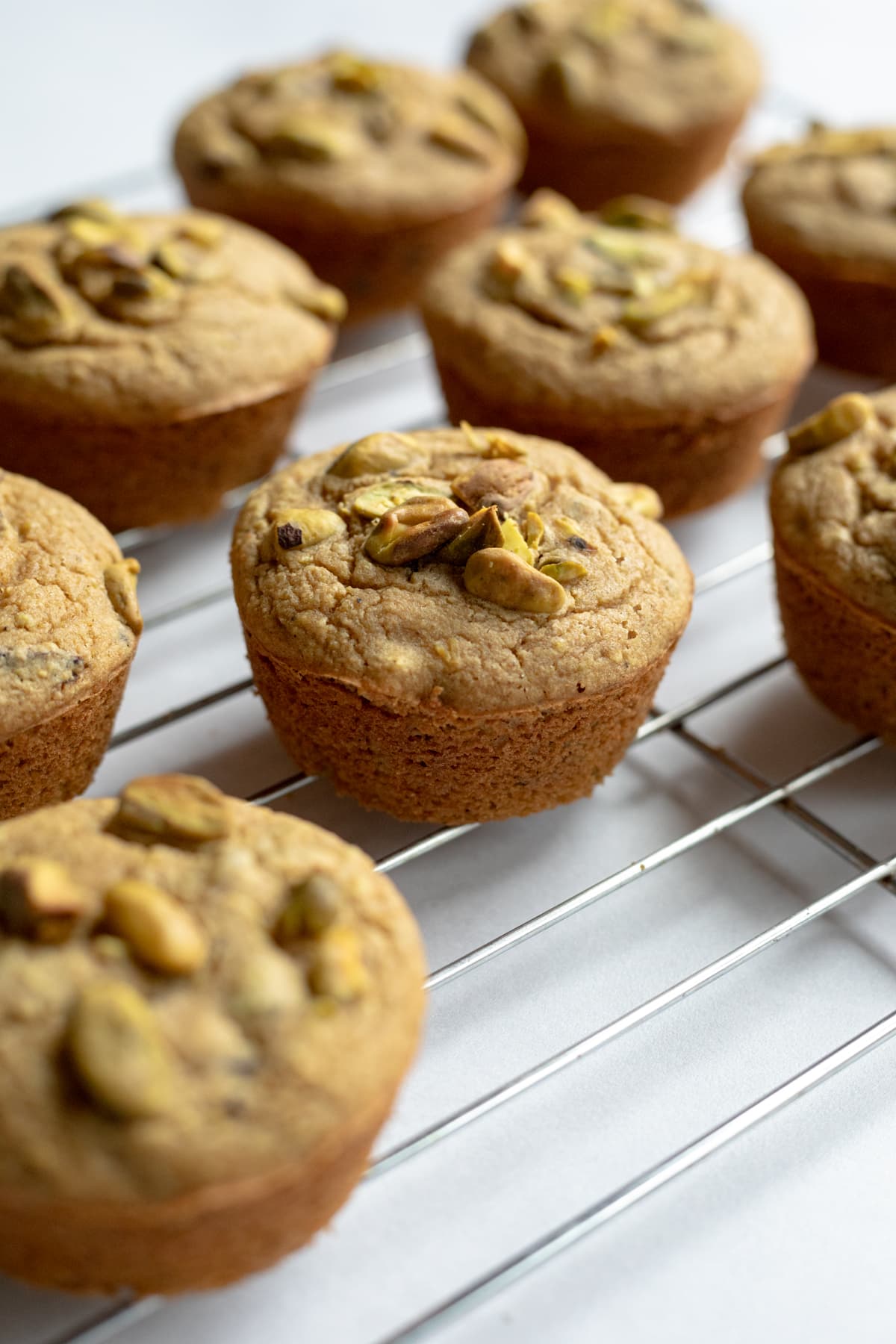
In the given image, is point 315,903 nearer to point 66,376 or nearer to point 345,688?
point 345,688

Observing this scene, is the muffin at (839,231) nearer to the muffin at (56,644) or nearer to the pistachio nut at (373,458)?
the pistachio nut at (373,458)

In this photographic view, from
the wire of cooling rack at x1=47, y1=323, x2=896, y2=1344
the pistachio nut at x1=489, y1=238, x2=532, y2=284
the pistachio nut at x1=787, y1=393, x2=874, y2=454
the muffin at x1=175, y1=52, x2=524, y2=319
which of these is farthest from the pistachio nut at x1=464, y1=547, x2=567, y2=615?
the muffin at x1=175, y1=52, x2=524, y2=319

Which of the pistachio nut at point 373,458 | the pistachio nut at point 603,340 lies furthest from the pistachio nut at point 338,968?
the pistachio nut at point 603,340

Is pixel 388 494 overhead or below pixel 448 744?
overhead

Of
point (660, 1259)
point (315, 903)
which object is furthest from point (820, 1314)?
point (315, 903)

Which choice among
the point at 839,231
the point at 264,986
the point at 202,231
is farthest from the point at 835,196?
the point at 264,986

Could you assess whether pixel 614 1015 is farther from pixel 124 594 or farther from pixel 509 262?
pixel 509 262

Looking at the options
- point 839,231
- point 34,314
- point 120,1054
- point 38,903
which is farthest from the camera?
point 839,231
